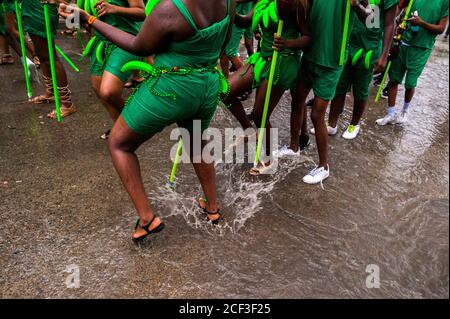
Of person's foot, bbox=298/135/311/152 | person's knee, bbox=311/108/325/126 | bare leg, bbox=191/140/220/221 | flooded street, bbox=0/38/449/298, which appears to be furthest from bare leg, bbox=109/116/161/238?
person's foot, bbox=298/135/311/152

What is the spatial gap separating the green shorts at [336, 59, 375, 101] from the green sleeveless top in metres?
1.98

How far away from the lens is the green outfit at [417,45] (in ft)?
13.9

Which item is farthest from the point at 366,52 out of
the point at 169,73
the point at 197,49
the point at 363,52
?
the point at 169,73

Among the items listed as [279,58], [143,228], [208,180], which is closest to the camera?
[143,228]

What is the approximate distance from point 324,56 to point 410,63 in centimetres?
189

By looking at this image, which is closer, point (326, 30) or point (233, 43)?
point (326, 30)

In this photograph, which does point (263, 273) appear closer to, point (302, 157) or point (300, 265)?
point (300, 265)

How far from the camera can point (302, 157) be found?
13.0ft

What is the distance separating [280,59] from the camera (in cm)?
315

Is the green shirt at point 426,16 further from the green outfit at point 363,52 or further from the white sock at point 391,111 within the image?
the green outfit at point 363,52

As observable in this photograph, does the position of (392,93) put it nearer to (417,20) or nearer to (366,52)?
(417,20)

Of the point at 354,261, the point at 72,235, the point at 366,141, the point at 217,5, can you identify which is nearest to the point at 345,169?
the point at 366,141

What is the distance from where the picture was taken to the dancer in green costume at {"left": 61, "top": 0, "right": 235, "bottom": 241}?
213 cm

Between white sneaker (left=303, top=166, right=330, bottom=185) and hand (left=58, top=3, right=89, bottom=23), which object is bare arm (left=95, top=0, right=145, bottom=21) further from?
white sneaker (left=303, top=166, right=330, bottom=185)
